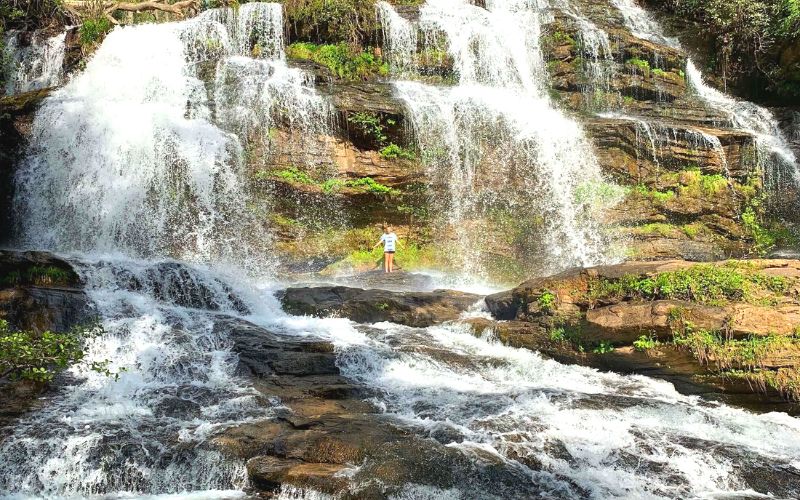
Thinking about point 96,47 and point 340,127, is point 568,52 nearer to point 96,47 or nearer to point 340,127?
point 340,127

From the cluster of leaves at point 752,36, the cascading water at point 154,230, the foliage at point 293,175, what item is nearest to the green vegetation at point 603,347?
the cascading water at point 154,230

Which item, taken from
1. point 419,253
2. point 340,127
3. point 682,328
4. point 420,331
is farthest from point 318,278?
point 682,328

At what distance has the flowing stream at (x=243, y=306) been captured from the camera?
6102 millimetres

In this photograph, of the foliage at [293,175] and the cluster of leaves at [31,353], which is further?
the foliage at [293,175]

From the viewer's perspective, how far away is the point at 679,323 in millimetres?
8930

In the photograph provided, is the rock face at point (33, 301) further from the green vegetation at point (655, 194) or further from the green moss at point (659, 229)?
the green vegetation at point (655, 194)

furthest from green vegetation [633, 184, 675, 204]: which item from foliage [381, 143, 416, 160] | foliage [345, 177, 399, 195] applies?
A: foliage [345, 177, 399, 195]

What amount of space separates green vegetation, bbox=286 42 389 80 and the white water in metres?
7.35

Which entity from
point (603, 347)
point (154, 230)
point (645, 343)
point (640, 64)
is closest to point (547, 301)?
point (603, 347)

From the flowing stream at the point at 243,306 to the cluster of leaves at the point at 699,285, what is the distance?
1511 millimetres

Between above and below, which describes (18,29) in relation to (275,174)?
above

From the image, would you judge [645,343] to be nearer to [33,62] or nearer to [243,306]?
[243,306]

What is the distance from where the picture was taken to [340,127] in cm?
1730

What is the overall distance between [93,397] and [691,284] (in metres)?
8.54
